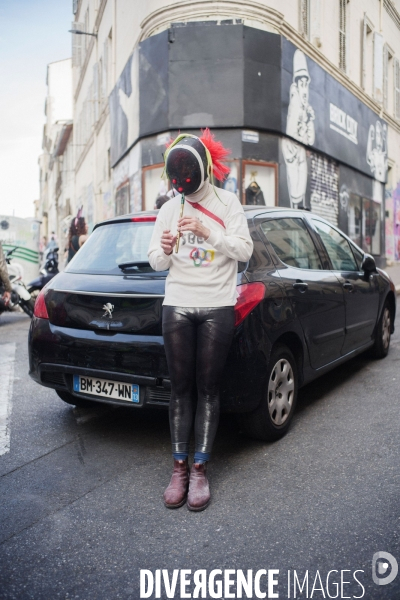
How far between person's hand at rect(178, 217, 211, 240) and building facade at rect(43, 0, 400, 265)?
8317 millimetres

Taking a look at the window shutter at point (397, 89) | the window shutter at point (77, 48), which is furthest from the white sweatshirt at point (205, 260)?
the window shutter at point (77, 48)

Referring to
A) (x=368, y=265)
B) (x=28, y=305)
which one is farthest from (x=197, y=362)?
(x=28, y=305)

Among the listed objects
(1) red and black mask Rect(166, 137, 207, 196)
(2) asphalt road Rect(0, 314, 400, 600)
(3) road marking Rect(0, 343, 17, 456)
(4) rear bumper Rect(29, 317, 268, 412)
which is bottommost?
(2) asphalt road Rect(0, 314, 400, 600)

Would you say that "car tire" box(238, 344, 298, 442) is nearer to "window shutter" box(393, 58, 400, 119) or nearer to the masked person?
the masked person

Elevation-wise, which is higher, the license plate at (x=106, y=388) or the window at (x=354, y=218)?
the window at (x=354, y=218)

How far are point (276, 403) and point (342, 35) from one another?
16.5 metres

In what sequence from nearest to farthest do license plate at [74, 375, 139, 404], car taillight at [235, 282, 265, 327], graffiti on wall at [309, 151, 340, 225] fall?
car taillight at [235, 282, 265, 327], license plate at [74, 375, 139, 404], graffiti on wall at [309, 151, 340, 225]

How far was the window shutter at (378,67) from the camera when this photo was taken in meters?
A: 19.6

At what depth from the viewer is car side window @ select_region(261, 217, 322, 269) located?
4055 mm

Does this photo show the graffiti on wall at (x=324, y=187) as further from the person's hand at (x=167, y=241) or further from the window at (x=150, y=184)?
the person's hand at (x=167, y=241)

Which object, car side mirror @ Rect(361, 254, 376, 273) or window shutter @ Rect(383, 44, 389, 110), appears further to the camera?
window shutter @ Rect(383, 44, 389, 110)

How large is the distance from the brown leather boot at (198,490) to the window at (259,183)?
10.5 meters

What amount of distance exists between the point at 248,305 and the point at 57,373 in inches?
52.8

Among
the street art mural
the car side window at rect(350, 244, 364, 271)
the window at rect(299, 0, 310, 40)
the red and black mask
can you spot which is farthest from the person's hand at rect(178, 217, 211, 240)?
the window at rect(299, 0, 310, 40)
